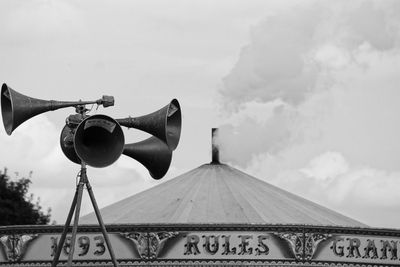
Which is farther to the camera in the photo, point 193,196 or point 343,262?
point 193,196

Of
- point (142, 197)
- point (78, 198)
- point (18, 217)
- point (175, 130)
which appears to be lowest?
point (78, 198)

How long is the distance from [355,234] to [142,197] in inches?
251

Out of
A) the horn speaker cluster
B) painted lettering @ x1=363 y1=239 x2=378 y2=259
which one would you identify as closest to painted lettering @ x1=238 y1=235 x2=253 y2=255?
painted lettering @ x1=363 y1=239 x2=378 y2=259

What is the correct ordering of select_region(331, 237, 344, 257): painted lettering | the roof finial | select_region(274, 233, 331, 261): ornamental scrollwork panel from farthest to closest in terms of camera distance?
the roof finial
select_region(331, 237, 344, 257): painted lettering
select_region(274, 233, 331, 261): ornamental scrollwork panel

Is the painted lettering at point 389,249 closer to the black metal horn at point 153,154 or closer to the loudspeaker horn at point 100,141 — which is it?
the black metal horn at point 153,154

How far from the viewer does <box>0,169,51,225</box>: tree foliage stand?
7369 cm

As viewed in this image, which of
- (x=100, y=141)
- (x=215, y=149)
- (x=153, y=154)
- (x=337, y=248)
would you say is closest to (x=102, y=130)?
(x=100, y=141)

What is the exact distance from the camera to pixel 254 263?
3256cm

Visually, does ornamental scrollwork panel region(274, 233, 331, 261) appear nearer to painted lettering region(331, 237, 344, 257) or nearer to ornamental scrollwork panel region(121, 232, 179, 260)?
painted lettering region(331, 237, 344, 257)

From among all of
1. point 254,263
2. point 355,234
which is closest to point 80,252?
point 254,263

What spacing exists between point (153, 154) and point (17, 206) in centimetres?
5001

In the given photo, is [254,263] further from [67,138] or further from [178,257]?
[67,138]

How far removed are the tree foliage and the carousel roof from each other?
1385 inches

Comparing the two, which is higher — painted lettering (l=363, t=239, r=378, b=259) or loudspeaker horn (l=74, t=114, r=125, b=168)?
painted lettering (l=363, t=239, r=378, b=259)
